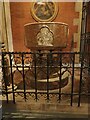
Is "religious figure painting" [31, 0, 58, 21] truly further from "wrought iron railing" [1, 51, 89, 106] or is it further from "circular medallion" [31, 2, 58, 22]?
"wrought iron railing" [1, 51, 89, 106]

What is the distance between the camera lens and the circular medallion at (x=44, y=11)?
3.35m

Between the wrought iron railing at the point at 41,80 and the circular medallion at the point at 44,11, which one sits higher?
the circular medallion at the point at 44,11

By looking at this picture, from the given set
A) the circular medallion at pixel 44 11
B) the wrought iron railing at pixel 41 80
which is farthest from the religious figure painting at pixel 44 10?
the wrought iron railing at pixel 41 80

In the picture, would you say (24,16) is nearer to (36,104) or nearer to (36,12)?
(36,12)

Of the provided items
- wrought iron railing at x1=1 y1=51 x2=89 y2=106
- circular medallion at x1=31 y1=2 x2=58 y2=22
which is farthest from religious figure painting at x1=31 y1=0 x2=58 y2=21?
wrought iron railing at x1=1 y1=51 x2=89 y2=106

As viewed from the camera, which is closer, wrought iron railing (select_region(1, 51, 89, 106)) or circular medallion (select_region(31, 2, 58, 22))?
wrought iron railing (select_region(1, 51, 89, 106))

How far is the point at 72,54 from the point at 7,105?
0.92 metres

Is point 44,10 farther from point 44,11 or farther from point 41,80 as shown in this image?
point 41,80

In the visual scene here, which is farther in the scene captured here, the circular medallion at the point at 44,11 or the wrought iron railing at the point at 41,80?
the circular medallion at the point at 44,11

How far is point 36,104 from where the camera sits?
1.59 metres

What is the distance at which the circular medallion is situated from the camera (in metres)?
3.35

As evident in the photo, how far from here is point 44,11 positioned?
133 inches

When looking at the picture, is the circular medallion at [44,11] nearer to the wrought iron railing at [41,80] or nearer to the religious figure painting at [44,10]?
the religious figure painting at [44,10]

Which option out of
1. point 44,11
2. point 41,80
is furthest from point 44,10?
point 41,80
